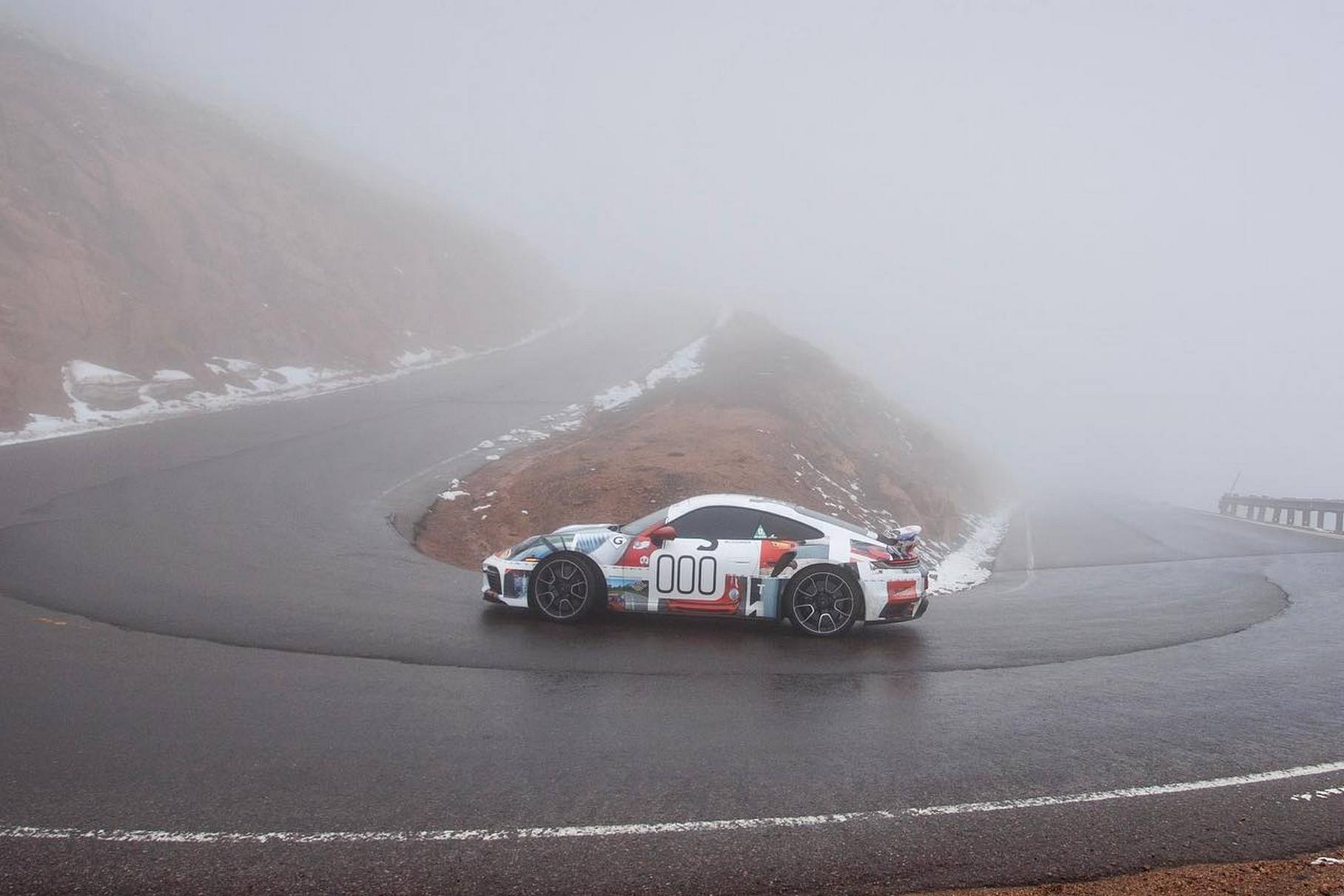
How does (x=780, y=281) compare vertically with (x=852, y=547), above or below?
above

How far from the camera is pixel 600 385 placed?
33875 millimetres

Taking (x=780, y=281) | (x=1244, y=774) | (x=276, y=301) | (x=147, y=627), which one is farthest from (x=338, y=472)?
(x=780, y=281)

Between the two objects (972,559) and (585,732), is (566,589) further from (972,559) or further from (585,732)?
(972,559)

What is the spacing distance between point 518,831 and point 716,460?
13810 millimetres

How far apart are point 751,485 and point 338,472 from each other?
784 centimetres

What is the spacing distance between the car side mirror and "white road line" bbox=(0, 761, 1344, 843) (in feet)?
14.8

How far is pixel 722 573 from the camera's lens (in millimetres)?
9391

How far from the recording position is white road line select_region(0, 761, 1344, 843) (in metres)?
4.53

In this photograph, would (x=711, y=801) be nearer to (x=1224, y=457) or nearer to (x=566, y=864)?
(x=566, y=864)

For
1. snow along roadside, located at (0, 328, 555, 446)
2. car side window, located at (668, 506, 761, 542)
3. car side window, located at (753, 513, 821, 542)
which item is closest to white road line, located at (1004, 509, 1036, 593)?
car side window, located at (753, 513, 821, 542)

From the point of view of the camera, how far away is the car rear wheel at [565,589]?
30.8 ft

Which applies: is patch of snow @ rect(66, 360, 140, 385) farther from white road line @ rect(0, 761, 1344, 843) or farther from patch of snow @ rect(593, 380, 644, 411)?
white road line @ rect(0, 761, 1344, 843)

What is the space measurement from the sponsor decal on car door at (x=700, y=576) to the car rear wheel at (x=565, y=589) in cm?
60

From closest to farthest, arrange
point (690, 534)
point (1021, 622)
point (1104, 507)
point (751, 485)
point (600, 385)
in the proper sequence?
point (690, 534)
point (1021, 622)
point (751, 485)
point (600, 385)
point (1104, 507)
